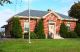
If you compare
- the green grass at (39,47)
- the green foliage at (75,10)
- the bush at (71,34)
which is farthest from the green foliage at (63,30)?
the green grass at (39,47)

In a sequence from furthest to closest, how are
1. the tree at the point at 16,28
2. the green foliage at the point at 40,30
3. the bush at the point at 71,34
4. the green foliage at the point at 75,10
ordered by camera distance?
1. the green foliage at the point at 75,10
2. the bush at the point at 71,34
3. the green foliage at the point at 40,30
4. the tree at the point at 16,28

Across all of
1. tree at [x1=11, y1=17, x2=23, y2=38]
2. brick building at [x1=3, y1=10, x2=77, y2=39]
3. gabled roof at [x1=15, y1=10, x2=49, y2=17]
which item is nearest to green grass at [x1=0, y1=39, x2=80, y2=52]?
tree at [x1=11, y1=17, x2=23, y2=38]

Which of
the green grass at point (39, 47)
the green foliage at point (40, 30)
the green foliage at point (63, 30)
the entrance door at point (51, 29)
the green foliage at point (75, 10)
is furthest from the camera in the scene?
the green foliage at point (75, 10)

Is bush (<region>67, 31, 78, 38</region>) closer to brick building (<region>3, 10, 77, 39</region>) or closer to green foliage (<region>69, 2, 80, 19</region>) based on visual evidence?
brick building (<region>3, 10, 77, 39</region>)

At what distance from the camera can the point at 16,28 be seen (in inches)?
1976

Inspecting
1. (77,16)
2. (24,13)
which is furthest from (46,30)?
(77,16)

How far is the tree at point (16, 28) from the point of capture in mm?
49938

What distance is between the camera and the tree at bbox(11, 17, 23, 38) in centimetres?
4994

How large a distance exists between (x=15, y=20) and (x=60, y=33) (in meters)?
9.25

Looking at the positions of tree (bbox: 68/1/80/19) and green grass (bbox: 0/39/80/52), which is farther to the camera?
tree (bbox: 68/1/80/19)

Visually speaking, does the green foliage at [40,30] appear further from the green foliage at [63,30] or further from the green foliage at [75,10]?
the green foliage at [75,10]

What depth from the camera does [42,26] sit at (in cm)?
5231

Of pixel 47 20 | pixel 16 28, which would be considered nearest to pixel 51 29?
pixel 47 20

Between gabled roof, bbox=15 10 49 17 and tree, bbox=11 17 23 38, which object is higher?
gabled roof, bbox=15 10 49 17
